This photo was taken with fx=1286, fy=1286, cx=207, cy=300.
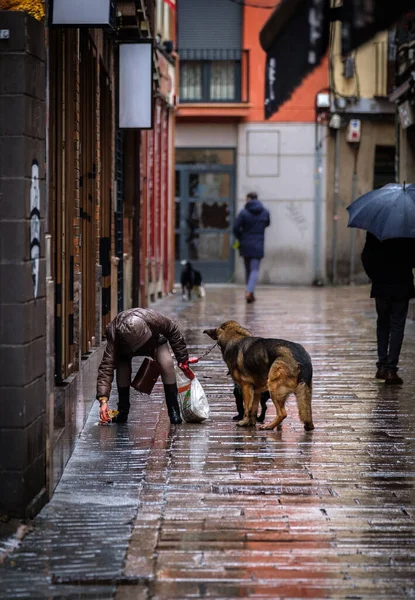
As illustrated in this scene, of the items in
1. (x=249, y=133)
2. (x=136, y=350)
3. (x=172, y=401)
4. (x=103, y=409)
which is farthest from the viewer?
(x=249, y=133)

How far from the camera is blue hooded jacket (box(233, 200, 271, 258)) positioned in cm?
2494

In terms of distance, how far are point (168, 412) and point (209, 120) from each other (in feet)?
71.1

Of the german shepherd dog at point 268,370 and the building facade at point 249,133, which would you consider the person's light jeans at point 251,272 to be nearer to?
the building facade at point 249,133

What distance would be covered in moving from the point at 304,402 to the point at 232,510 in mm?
2634

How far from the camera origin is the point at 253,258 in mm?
24844

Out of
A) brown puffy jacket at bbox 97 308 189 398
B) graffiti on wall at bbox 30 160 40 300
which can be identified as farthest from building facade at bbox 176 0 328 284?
graffiti on wall at bbox 30 160 40 300

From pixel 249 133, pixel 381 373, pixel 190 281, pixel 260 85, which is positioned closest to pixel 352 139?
pixel 249 133

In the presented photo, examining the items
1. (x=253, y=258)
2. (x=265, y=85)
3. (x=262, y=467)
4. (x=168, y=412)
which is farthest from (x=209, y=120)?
(x=262, y=467)

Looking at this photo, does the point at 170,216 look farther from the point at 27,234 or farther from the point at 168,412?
the point at 27,234

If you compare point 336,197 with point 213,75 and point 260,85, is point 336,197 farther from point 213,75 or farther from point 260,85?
point 213,75

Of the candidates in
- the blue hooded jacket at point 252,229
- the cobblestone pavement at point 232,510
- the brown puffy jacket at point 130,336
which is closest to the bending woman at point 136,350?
the brown puffy jacket at point 130,336

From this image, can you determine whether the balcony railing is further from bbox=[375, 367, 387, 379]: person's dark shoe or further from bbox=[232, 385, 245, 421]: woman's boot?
bbox=[232, 385, 245, 421]: woman's boot

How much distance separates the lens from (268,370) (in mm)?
9625

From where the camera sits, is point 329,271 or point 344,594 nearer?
point 344,594
